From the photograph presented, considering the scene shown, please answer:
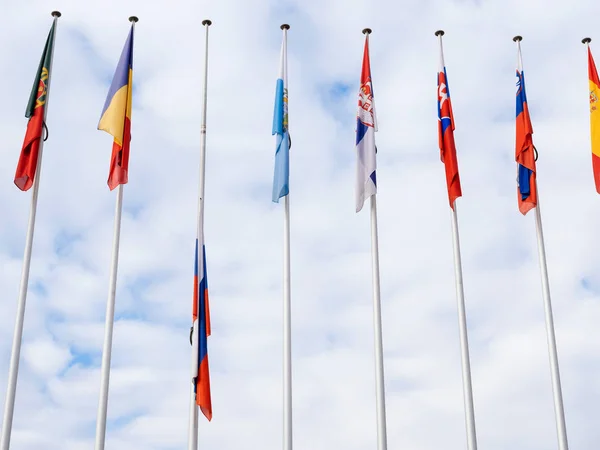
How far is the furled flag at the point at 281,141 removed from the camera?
21203 mm

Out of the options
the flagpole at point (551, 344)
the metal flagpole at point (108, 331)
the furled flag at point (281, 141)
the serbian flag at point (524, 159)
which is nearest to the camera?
the metal flagpole at point (108, 331)

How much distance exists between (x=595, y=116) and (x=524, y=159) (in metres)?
Result: 2.50

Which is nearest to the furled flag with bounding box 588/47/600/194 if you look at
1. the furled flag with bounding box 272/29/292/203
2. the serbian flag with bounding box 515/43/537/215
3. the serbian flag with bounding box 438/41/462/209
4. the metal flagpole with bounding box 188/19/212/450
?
the serbian flag with bounding box 515/43/537/215

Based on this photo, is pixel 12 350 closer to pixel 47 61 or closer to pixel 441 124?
pixel 47 61

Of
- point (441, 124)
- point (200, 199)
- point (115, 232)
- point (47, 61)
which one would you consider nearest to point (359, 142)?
point (441, 124)

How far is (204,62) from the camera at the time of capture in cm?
2291

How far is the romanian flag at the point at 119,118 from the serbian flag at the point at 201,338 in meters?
2.87

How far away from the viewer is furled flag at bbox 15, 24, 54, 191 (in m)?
20.9

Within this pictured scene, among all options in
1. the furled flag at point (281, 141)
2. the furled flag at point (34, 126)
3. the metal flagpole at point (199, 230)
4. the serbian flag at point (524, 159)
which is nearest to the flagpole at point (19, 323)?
the furled flag at point (34, 126)

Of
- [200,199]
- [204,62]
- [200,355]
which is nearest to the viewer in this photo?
[200,355]

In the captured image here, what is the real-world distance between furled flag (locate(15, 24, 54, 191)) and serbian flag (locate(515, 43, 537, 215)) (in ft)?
42.3

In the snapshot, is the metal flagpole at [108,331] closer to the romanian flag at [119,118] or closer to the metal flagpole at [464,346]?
the romanian flag at [119,118]

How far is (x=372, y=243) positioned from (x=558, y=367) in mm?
5694

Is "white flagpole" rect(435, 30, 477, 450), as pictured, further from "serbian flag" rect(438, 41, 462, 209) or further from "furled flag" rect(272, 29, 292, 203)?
"furled flag" rect(272, 29, 292, 203)
